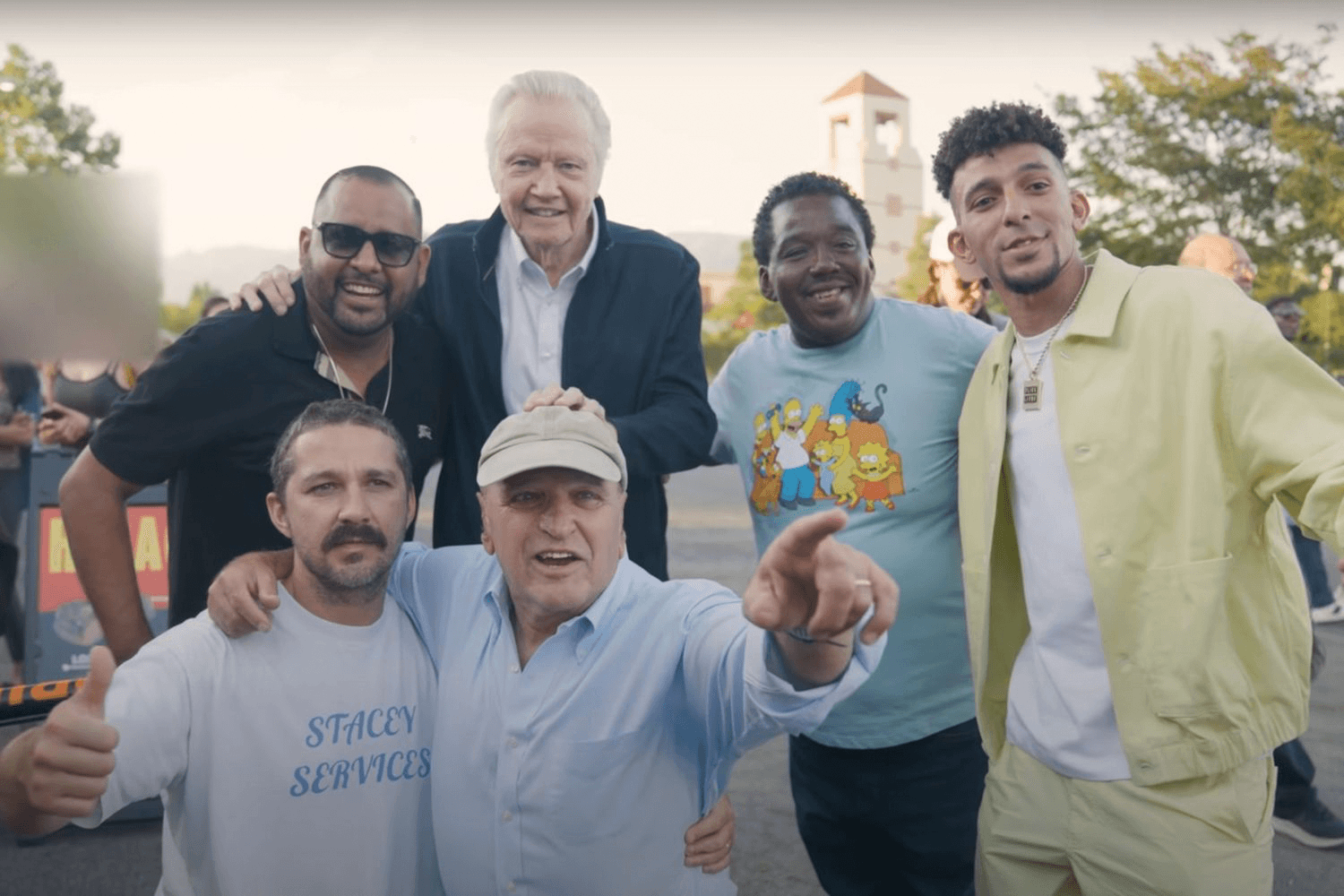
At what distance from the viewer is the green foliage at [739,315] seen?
152 feet

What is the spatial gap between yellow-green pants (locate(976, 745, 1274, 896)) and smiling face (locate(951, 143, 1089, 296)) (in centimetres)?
121

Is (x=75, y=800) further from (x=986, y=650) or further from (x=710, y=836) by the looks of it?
(x=986, y=650)

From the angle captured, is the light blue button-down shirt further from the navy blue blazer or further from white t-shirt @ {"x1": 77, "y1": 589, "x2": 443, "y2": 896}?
the navy blue blazer

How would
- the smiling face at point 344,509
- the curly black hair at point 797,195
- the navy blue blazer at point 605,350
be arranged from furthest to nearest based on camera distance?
the curly black hair at point 797,195 → the navy blue blazer at point 605,350 → the smiling face at point 344,509

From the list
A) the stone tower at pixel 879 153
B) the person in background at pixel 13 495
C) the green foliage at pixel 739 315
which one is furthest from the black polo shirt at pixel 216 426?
the stone tower at pixel 879 153

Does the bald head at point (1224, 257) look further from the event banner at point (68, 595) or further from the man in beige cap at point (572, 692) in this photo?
the event banner at point (68, 595)

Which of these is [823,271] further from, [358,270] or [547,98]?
[358,270]

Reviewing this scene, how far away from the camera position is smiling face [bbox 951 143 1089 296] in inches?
106

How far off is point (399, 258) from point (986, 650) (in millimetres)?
1822

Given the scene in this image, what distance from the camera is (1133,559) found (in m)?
2.42

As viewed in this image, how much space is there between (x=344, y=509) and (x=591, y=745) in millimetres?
785

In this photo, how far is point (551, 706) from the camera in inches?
89.9

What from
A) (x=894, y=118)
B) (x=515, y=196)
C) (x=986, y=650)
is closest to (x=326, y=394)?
(x=515, y=196)

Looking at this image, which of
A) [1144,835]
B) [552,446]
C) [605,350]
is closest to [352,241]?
[605,350]
